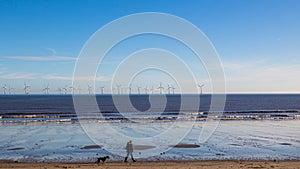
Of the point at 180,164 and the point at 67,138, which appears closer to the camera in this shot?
the point at 180,164

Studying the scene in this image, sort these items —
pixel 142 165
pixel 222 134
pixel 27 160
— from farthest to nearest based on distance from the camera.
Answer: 1. pixel 222 134
2. pixel 27 160
3. pixel 142 165

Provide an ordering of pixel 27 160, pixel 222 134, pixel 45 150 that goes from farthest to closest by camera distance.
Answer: pixel 222 134 < pixel 45 150 < pixel 27 160

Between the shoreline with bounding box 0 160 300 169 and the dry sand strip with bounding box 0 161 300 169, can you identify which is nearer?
the dry sand strip with bounding box 0 161 300 169

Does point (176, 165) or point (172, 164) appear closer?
point (176, 165)

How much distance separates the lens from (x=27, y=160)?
21625 millimetres

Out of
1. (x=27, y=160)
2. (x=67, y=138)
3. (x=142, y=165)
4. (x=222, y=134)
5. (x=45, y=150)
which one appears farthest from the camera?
(x=222, y=134)

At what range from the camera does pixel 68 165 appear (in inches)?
768

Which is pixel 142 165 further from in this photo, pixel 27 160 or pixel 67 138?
pixel 67 138

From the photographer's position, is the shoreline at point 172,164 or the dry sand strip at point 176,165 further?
the shoreline at point 172,164

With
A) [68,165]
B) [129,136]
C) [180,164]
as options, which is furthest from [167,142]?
[68,165]

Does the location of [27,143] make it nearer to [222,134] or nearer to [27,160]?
[27,160]

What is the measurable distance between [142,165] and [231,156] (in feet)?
22.1

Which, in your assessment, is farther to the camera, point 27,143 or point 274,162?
point 27,143

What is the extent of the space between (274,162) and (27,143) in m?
19.4
